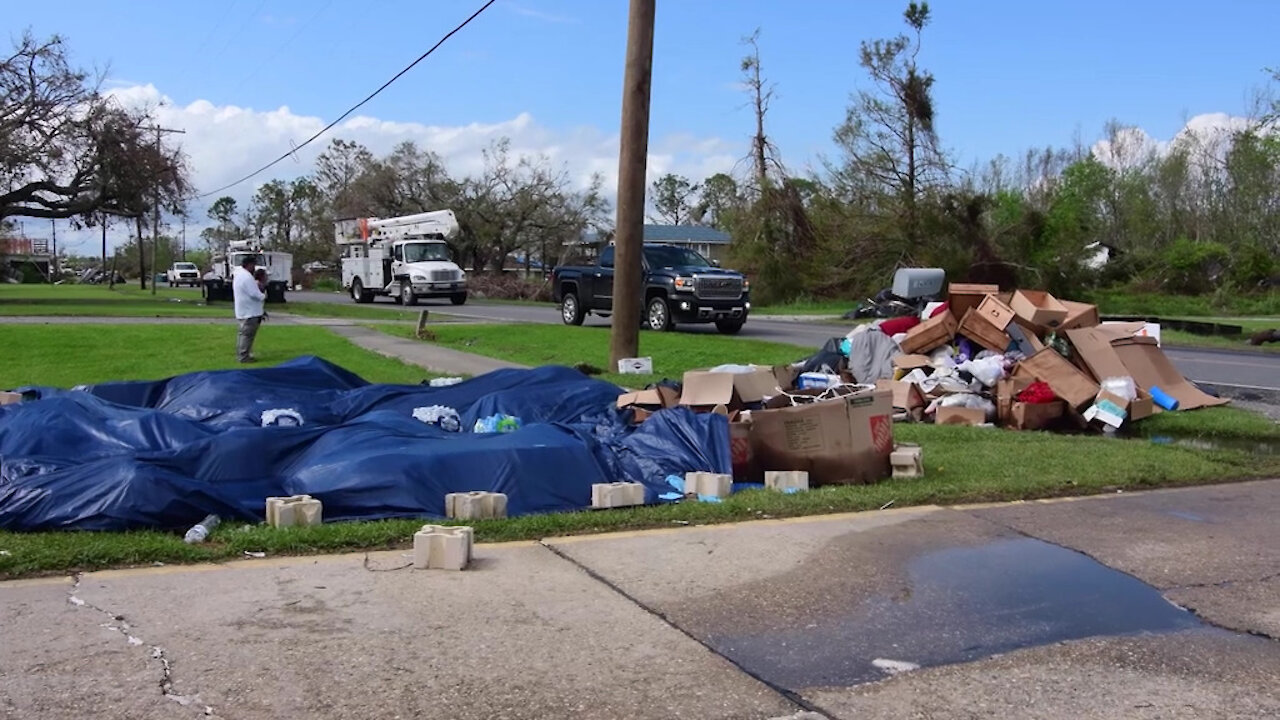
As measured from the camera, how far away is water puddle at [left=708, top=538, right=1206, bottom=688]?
430 cm

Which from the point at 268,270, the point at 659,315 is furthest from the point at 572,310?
the point at 268,270

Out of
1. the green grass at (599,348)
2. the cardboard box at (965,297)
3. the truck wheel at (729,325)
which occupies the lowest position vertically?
the green grass at (599,348)

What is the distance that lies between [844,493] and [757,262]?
33557 mm

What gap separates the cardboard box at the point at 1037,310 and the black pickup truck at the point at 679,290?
408 inches

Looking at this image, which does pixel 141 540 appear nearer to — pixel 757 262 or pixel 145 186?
pixel 757 262

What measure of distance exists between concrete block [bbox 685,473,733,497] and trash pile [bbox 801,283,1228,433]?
10.3 ft

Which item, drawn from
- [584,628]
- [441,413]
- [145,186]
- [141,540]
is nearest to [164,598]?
[141,540]

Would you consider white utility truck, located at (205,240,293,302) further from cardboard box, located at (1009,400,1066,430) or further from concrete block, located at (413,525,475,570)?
concrete block, located at (413,525,475,570)

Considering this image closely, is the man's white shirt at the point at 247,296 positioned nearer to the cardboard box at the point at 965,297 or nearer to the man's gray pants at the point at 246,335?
the man's gray pants at the point at 246,335

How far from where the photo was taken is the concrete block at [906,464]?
7852 millimetres

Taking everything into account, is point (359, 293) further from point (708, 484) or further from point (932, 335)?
point (708, 484)

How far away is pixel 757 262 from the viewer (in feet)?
132

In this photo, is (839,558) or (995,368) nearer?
(839,558)

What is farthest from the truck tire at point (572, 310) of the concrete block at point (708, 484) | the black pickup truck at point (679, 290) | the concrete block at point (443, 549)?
the concrete block at point (443, 549)
